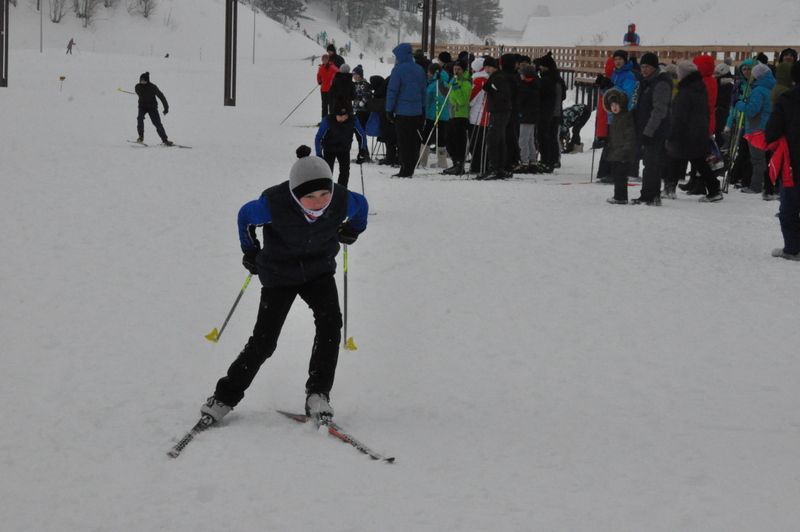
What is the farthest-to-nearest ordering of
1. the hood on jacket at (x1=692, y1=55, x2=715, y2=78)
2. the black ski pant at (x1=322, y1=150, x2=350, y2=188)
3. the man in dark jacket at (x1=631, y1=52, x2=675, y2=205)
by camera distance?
the hood on jacket at (x1=692, y1=55, x2=715, y2=78)
the man in dark jacket at (x1=631, y1=52, x2=675, y2=205)
the black ski pant at (x1=322, y1=150, x2=350, y2=188)

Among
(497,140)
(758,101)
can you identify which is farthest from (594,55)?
(758,101)

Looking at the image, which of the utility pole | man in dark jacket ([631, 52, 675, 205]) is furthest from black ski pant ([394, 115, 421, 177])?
the utility pole

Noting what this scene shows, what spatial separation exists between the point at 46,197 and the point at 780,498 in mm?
9362

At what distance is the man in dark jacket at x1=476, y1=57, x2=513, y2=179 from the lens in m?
13.7

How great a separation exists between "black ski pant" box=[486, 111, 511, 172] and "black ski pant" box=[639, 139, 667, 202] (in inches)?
97.1

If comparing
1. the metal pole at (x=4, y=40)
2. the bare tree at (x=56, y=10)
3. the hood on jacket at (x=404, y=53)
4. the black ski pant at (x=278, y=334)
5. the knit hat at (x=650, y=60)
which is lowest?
the black ski pant at (x=278, y=334)

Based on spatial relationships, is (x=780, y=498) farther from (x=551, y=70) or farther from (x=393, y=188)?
(x=551, y=70)

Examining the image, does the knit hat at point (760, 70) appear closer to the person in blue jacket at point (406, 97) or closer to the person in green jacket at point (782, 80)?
the person in green jacket at point (782, 80)

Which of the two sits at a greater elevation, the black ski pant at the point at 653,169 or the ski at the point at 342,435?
the black ski pant at the point at 653,169

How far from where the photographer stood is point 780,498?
416 cm

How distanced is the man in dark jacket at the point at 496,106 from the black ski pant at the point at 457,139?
0.81 m

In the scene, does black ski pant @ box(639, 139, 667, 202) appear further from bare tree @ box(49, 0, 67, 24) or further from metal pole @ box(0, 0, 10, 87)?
bare tree @ box(49, 0, 67, 24)

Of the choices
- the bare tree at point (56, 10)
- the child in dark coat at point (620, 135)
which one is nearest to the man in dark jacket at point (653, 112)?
the child in dark coat at point (620, 135)

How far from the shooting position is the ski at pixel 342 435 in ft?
14.8
